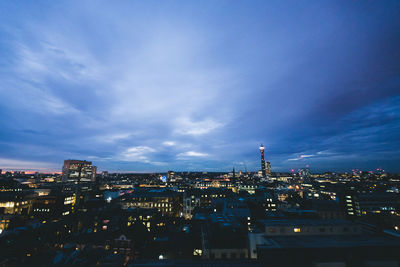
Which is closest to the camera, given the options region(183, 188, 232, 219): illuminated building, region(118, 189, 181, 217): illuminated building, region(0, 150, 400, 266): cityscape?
region(0, 150, 400, 266): cityscape

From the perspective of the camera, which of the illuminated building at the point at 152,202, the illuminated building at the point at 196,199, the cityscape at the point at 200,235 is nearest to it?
the cityscape at the point at 200,235

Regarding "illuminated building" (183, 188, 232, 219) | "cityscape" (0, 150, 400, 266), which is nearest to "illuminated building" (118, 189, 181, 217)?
"cityscape" (0, 150, 400, 266)

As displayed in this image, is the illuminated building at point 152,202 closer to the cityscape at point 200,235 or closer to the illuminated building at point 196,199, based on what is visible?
the cityscape at point 200,235

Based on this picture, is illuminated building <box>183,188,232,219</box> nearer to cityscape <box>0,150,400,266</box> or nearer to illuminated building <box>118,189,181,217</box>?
cityscape <box>0,150,400,266</box>

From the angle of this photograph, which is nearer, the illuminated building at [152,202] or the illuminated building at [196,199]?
the illuminated building at [152,202]

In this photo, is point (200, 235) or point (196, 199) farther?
point (196, 199)

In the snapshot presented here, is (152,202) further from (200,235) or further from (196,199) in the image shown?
(200,235)

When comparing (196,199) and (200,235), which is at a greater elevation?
(196,199)

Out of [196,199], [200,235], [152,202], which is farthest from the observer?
[196,199]

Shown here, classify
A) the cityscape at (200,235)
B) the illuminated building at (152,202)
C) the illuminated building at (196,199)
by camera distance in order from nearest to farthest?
the cityscape at (200,235)
the illuminated building at (152,202)
the illuminated building at (196,199)

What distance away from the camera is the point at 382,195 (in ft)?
322

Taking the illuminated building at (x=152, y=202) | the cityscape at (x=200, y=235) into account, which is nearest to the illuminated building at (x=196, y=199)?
the cityscape at (x=200, y=235)

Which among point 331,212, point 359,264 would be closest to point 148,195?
point 331,212

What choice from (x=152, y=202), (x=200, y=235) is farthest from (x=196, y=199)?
(x=200, y=235)
